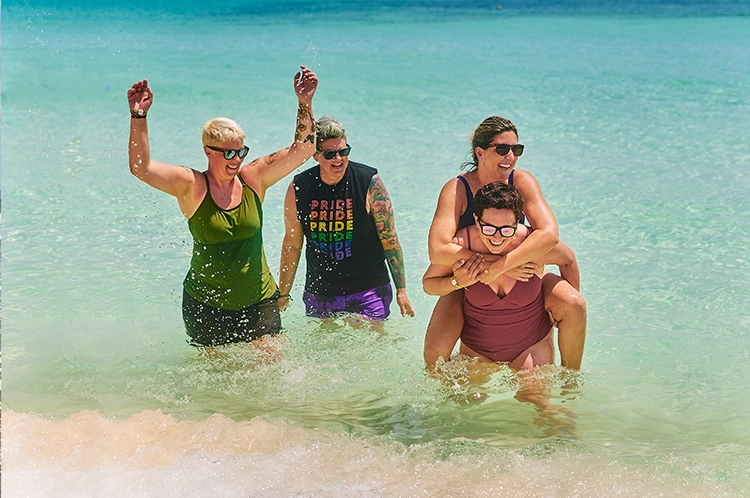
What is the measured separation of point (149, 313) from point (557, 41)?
784 inches

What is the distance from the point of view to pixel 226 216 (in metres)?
4.44

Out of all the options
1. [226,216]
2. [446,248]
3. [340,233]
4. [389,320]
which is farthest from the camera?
[389,320]

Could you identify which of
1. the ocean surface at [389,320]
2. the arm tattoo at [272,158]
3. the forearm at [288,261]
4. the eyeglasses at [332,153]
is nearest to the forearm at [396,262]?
the ocean surface at [389,320]

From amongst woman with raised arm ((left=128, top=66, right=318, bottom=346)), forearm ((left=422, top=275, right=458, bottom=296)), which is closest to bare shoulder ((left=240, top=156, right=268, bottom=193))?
woman with raised arm ((left=128, top=66, right=318, bottom=346))

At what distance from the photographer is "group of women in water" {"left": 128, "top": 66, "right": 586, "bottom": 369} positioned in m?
4.14

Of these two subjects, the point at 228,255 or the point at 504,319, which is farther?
the point at 228,255

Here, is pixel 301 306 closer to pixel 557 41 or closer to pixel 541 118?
pixel 541 118

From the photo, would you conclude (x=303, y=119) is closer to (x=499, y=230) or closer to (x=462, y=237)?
(x=462, y=237)

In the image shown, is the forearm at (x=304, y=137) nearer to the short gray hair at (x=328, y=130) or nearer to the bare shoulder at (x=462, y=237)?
the short gray hair at (x=328, y=130)

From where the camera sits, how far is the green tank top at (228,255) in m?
4.43

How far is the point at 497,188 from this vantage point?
4.04m

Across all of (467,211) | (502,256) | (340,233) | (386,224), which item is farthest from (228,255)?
(502,256)

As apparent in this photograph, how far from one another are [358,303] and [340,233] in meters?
0.47

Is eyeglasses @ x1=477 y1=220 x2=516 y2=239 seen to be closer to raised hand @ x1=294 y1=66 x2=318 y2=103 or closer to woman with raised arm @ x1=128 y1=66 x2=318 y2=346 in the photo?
woman with raised arm @ x1=128 y1=66 x2=318 y2=346
